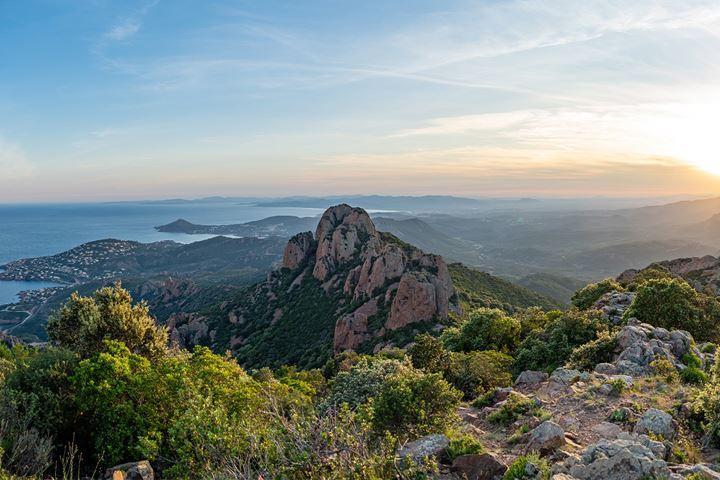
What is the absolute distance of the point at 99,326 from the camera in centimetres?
2134

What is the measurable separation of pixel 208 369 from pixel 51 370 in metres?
5.52

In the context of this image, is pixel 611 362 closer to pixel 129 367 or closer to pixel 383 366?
pixel 383 366

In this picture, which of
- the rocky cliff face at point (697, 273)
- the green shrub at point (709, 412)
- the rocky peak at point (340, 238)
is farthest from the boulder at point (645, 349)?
the rocky peak at point (340, 238)

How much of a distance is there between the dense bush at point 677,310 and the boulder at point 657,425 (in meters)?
16.5

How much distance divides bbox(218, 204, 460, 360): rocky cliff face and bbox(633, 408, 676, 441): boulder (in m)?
40.7

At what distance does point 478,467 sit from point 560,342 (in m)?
17.4

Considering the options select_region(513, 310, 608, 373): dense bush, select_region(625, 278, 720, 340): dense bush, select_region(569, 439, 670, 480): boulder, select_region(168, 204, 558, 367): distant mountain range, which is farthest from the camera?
select_region(168, 204, 558, 367): distant mountain range

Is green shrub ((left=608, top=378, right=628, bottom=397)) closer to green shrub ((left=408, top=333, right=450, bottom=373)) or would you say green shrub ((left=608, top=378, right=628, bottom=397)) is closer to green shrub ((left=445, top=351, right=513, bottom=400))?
green shrub ((left=445, top=351, right=513, bottom=400))

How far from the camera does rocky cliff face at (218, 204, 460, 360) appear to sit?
2114 inches

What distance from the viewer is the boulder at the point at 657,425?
10.4 metres

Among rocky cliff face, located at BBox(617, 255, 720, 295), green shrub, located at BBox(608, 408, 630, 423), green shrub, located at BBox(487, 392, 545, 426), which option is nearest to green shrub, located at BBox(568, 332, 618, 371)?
green shrub, located at BBox(487, 392, 545, 426)

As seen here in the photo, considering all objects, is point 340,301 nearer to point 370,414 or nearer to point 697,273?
point 697,273

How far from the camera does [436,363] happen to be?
23.0m

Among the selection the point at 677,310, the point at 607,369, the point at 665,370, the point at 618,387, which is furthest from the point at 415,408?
the point at 677,310
